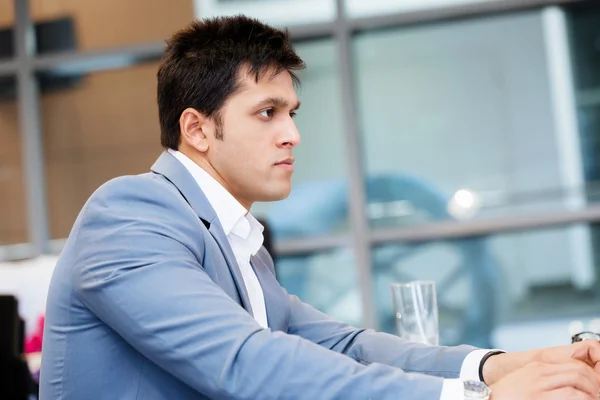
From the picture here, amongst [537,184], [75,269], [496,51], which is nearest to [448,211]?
[537,184]

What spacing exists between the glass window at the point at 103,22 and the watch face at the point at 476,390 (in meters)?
3.71

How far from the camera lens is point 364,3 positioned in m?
4.31

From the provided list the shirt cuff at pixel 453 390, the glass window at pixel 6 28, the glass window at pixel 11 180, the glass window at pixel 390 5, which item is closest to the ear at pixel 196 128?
the shirt cuff at pixel 453 390

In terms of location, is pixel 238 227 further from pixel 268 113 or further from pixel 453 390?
pixel 453 390

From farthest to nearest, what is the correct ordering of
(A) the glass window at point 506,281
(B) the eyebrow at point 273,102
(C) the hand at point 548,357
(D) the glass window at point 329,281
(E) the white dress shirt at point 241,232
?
(D) the glass window at point 329,281 → (A) the glass window at point 506,281 → (B) the eyebrow at point 273,102 → (E) the white dress shirt at point 241,232 → (C) the hand at point 548,357

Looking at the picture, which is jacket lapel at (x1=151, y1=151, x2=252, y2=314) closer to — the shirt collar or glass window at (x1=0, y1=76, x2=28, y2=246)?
the shirt collar

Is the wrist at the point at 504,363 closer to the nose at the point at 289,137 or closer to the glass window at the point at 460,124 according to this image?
the nose at the point at 289,137

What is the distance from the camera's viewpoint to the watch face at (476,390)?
100 cm

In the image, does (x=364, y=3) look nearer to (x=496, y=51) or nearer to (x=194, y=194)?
(x=496, y=51)

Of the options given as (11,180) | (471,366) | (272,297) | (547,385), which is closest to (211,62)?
(272,297)

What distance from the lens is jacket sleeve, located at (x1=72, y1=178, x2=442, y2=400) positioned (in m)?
1.01

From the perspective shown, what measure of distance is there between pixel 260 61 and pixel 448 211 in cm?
283

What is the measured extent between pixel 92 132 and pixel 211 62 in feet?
Result: 10.5

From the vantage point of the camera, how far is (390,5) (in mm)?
4273
